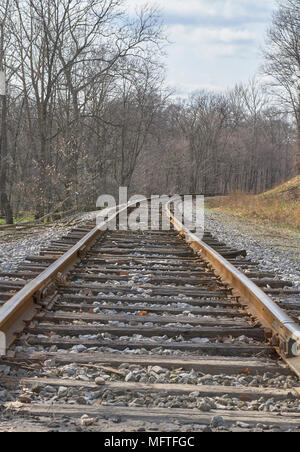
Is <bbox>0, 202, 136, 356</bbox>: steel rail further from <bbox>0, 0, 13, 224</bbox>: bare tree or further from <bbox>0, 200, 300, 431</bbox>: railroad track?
<bbox>0, 0, 13, 224</bbox>: bare tree

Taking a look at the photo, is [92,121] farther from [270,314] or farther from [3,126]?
[270,314]

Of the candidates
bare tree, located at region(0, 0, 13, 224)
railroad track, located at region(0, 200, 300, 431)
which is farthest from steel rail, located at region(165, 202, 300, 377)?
bare tree, located at region(0, 0, 13, 224)

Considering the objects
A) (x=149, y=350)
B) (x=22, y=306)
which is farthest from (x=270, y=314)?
(x=22, y=306)

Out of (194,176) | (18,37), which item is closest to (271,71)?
(18,37)

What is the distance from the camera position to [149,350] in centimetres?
290

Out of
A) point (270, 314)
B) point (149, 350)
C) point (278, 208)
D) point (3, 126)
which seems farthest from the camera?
point (3, 126)

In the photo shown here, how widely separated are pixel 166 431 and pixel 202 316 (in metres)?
1.75

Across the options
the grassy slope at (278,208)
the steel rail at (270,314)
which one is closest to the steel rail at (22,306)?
the steel rail at (270,314)

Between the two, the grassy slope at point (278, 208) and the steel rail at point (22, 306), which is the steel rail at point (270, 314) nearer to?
the steel rail at point (22, 306)

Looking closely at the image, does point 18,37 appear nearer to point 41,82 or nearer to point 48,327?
point 41,82

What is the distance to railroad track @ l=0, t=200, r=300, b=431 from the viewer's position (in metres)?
2.07

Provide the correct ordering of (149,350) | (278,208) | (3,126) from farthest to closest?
(3,126), (278,208), (149,350)

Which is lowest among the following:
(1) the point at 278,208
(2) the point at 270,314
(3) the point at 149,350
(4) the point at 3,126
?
(3) the point at 149,350

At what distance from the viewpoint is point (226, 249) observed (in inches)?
265
